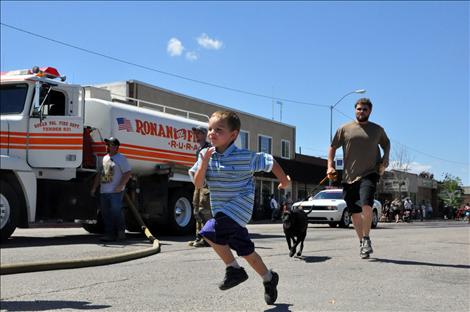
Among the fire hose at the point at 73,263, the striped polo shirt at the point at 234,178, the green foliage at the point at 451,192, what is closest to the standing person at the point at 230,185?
the striped polo shirt at the point at 234,178

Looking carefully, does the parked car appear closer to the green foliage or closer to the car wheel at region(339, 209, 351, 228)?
the car wheel at region(339, 209, 351, 228)

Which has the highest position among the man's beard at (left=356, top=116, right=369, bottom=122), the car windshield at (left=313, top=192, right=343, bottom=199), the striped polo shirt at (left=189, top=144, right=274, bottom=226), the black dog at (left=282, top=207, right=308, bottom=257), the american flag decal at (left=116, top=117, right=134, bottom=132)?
the american flag decal at (left=116, top=117, right=134, bottom=132)

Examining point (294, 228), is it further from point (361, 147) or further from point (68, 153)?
point (68, 153)

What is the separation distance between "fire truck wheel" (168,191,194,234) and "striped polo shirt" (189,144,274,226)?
7.63 metres

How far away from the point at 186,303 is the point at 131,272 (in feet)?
5.12

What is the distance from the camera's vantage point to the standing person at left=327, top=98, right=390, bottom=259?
708 centimetres

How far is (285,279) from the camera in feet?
18.3

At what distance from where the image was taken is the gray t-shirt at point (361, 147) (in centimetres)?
718

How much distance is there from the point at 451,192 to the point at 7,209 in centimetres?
7735

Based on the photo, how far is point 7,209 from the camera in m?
8.52

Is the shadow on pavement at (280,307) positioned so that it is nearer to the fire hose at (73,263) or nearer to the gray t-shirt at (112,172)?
the fire hose at (73,263)

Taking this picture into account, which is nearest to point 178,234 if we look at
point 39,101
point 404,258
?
point 39,101

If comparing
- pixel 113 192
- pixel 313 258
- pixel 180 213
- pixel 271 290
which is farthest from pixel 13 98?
pixel 271 290

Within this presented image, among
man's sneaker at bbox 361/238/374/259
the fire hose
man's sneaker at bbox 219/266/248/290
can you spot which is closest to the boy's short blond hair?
man's sneaker at bbox 219/266/248/290
